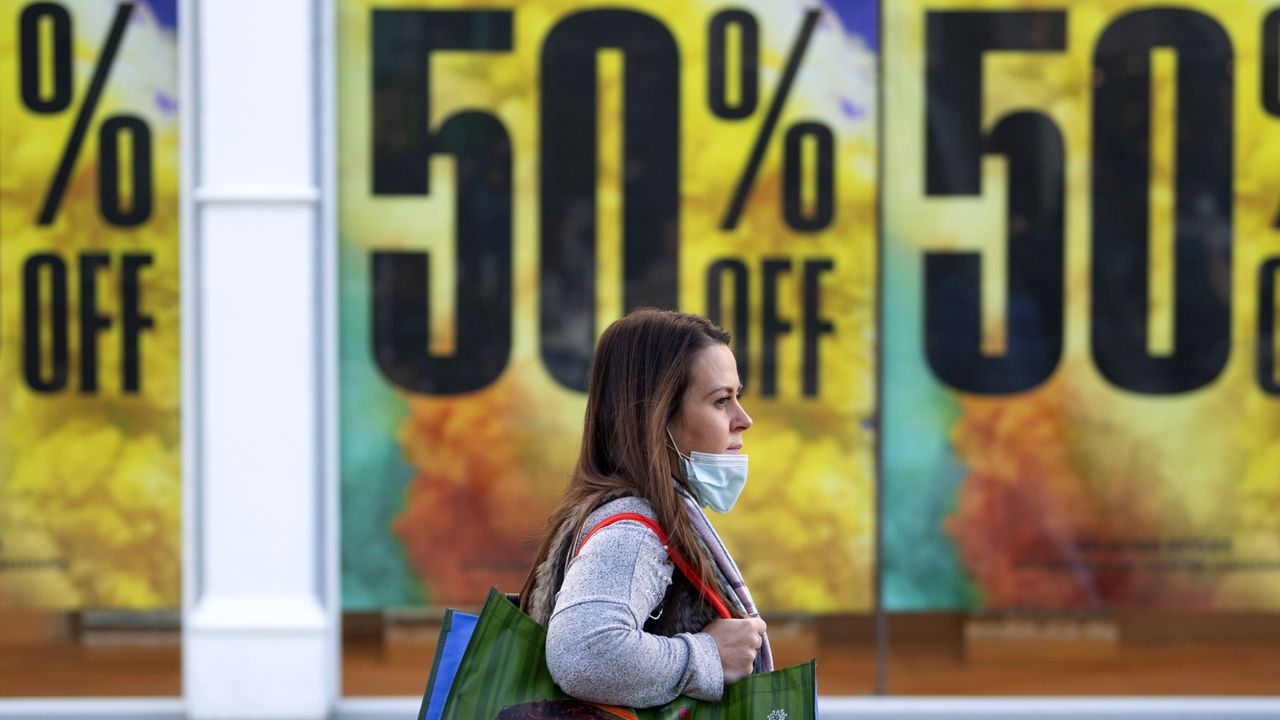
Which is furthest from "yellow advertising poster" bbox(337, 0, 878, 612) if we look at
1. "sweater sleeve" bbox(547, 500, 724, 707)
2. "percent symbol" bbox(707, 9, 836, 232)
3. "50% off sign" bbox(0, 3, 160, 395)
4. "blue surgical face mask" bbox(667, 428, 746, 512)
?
"sweater sleeve" bbox(547, 500, 724, 707)

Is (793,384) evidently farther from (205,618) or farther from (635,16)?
(205,618)

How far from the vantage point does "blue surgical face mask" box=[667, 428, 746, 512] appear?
7.88 ft

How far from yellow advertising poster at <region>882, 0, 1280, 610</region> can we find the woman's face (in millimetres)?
3705

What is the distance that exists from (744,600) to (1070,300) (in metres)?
3.96

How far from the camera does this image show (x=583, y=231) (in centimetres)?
600

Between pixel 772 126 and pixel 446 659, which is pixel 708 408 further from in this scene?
pixel 772 126

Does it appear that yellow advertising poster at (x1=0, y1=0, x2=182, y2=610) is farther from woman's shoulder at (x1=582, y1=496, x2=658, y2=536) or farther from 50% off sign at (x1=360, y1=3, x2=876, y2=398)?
woman's shoulder at (x1=582, y1=496, x2=658, y2=536)

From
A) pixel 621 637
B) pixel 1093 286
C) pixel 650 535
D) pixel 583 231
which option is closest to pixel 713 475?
pixel 650 535

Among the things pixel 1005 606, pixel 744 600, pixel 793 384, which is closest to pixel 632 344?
pixel 744 600

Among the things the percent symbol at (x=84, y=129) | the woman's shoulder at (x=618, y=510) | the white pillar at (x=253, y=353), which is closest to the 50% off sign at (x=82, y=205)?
the percent symbol at (x=84, y=129)

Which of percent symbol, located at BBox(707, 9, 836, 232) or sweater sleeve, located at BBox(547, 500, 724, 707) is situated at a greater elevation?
percent symbol, located at BBox(707, 9, 836, 232)

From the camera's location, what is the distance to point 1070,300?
6004mm

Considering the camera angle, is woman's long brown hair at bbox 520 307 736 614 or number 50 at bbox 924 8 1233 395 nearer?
woman's long brown hair at bbox 520 307 736 614

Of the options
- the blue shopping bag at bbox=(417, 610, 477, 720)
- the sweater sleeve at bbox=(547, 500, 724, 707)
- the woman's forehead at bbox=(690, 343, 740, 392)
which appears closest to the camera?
the sweater sleeve at bbox=(547, 500, 724, 707)
